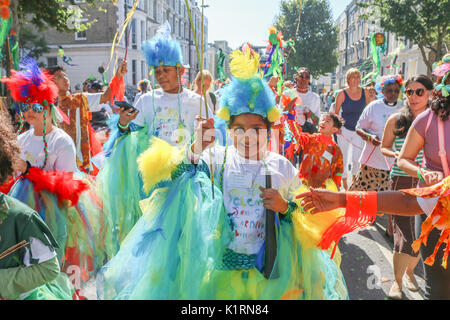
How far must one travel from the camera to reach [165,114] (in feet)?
13.2

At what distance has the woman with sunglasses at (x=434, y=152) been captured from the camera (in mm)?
2723

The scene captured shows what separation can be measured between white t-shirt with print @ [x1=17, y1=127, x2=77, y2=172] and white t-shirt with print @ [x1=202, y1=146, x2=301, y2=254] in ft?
4.41

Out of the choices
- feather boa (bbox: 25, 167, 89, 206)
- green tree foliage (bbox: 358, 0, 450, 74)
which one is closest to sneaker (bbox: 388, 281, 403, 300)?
feather boa (bbox: 25, 167, 89, 206)

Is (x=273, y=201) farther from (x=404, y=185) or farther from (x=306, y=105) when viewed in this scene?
(x=306, y=105)

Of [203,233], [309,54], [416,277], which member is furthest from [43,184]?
[309,54]

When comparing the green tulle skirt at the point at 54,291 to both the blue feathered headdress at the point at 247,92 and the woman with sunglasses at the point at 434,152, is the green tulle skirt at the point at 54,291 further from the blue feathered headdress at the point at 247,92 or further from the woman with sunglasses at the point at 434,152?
the woman with sunglasses at the point at 434,152

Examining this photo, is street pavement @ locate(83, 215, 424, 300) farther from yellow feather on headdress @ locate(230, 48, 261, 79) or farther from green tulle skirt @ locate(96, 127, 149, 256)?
yellow feather on headdress @ locate(230, 48, 261, 79)

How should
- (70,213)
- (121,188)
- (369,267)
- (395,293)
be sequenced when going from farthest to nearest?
1. (369,267)
2. (121,188)
3. (395,293)
4. (70,213)

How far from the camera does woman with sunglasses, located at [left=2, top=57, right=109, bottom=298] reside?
3066 millimetres

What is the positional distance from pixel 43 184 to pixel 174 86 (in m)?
1.69

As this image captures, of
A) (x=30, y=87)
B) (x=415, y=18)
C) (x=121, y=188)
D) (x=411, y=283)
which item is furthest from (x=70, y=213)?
(x=415, y=18)

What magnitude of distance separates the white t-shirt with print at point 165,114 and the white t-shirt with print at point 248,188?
4.71 feet

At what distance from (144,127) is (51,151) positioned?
1.04 m

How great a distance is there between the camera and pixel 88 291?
148 inches
